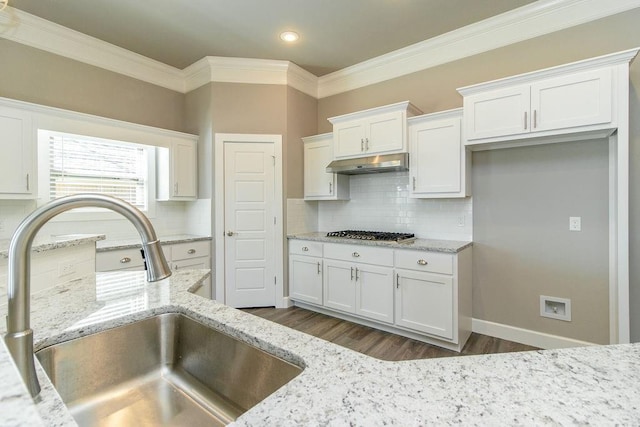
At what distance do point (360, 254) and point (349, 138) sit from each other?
Result: 131 centimetres

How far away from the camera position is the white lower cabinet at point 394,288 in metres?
2.69

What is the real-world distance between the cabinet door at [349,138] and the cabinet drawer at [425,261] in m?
1.24

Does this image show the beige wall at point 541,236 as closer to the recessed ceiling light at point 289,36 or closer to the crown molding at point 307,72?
the crown molding at point 307,72

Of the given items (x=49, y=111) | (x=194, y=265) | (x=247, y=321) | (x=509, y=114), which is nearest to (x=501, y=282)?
(x=509, y=114)

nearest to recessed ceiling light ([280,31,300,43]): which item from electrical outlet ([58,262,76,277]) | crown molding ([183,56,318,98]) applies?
crown molding ([183,56,318,98])

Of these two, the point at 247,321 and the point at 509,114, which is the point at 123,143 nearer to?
the point at 247,321

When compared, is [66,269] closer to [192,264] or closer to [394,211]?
[192,264]

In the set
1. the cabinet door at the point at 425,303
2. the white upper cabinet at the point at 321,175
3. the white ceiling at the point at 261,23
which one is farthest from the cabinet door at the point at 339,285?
the white ceiling at the point at 261,23

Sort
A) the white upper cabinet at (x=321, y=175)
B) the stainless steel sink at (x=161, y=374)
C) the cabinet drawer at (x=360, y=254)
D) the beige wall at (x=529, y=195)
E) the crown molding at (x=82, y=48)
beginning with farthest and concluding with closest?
the white upper cabinet at (x=321, y=175) < the cabinet drawer at (x=360, y=254) < the crown molding at (x=82, y=48) < the beige wall at (x=529, y=195) < the stainless steel sink at (x=161, y=374)

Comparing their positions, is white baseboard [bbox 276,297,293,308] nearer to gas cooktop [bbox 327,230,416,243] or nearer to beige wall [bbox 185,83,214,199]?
gas cooktop [bbox 327,230,416,243]

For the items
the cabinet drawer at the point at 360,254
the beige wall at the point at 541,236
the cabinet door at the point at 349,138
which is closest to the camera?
the beige wall at the point at 541,236

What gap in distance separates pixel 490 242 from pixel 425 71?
1.98 metres

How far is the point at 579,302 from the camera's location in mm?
2582

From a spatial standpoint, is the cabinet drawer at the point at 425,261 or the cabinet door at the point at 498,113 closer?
the cabinet door at the point at 498,113
